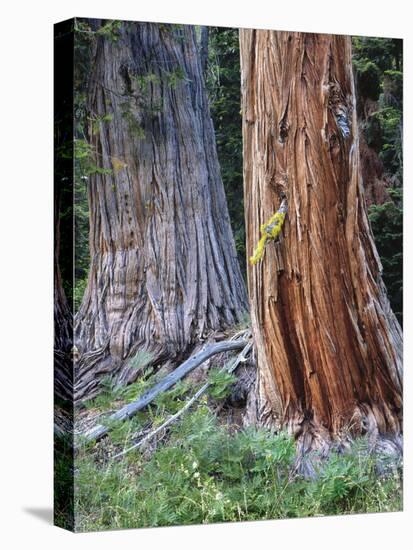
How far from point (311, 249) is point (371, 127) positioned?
977mm

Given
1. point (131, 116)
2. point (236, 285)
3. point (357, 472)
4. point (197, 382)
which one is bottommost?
point (357, 472)

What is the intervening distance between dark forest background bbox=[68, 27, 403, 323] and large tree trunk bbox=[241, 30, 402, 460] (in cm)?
8

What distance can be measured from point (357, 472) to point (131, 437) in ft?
5.50

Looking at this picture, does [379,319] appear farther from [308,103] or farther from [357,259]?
[308,103]

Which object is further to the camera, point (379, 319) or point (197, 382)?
point (379, 319)

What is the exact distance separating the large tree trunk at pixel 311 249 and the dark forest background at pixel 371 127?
76 mm

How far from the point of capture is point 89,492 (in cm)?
878

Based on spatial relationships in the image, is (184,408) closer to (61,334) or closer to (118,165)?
(61,334)

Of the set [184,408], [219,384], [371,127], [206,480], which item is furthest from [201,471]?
[371,127]

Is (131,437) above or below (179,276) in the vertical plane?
below

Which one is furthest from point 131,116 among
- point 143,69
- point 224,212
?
point 224,212

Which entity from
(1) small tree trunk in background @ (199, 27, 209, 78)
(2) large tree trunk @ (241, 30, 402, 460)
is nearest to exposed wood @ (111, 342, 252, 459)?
(2) large tree trunk @ (241, 30, 402, 460)

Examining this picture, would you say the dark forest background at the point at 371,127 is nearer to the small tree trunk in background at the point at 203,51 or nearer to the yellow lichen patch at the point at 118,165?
the small tree trunk in background at the point at 203,51

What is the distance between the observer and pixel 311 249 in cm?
958
